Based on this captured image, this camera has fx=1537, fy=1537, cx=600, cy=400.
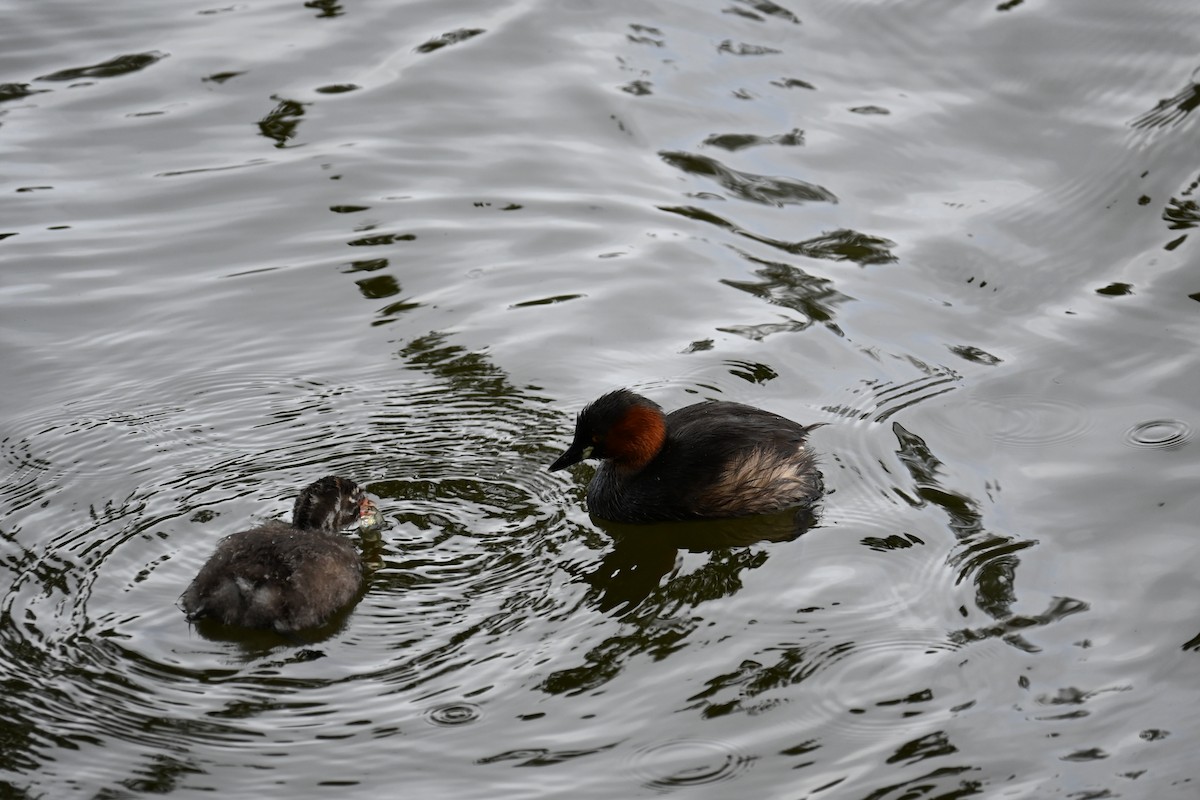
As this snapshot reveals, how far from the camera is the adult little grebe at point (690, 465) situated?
258 inches

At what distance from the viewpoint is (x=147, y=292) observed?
27.1 feet

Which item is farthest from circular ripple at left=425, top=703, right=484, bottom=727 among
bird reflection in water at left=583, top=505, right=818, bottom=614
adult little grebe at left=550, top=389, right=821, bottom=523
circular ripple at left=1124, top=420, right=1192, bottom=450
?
circular ripple at left=1124, top=420, right=1192, bottom=450

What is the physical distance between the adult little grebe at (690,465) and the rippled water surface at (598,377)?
120 mm

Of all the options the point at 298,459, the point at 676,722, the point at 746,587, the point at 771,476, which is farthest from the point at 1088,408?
the point at 298,459

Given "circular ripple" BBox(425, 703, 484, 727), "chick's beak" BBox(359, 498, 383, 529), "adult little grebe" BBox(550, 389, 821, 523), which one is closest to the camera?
"circular ripple" BBox(425, 703, 484, 727)

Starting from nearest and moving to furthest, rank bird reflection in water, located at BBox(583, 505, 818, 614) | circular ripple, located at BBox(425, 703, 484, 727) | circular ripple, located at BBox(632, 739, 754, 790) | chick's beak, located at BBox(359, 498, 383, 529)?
1. circular ripple, located at BBox(632, 739, 754, 790)
2. circular ripple, located at BBox(425, 703, 484, 727)
3. bird reflection in water, located at BBox(583, 505, 818, 614)
4. chick's beak, located at BBox(359, 498, 383, 529)

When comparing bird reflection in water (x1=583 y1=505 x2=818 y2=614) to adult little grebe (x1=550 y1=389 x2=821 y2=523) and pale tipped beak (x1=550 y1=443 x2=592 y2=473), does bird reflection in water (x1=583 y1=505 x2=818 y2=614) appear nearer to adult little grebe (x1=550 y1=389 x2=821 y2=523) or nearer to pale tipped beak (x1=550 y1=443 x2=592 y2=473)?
adult little grebe (x1=550 y1=389 x2=821 y2=523)

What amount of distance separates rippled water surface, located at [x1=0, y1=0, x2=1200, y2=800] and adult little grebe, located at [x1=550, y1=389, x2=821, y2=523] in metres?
0.12

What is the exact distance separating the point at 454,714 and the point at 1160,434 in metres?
3.71

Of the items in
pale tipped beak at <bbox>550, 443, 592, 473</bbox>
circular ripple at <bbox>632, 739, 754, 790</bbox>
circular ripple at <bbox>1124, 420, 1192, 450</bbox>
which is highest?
circular ripple at <bbox>632, 739, 754, 790</bbox>

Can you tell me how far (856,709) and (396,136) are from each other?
601cm

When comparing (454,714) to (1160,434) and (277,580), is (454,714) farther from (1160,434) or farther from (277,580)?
(1160,434)

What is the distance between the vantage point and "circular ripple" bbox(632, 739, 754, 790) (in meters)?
4.84

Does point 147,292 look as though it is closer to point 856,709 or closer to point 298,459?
point 298,459
